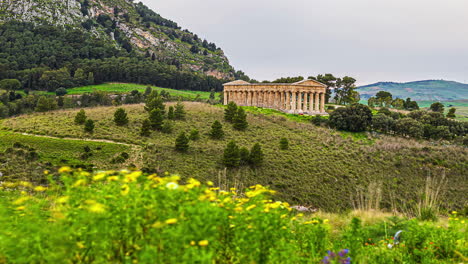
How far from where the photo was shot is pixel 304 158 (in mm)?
41750

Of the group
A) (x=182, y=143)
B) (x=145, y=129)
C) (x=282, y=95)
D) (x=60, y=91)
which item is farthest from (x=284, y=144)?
(x=60, y=91)

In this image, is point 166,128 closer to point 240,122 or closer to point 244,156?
point 240,122

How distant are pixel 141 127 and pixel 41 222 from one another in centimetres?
4020

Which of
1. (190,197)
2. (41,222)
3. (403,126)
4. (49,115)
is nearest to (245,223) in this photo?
(190,197)

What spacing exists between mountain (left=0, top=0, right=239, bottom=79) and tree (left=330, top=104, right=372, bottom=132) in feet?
299

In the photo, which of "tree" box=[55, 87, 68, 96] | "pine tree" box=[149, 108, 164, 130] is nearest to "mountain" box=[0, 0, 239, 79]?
"tree" box=[55, 87, 68, 96]

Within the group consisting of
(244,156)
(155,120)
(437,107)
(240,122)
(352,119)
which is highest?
(437,107)

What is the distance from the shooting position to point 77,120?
43312 mm

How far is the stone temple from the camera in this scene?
220 ft

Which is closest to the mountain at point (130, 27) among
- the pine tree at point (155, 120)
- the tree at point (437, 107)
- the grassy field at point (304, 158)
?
the grassy field at point (304, 158)

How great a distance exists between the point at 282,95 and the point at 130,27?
112 meters

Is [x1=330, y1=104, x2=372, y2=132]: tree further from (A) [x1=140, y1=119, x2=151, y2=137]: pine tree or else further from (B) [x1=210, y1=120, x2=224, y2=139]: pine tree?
(A) [x1=140, y1=119, x2=151, y2=137]: pine tree

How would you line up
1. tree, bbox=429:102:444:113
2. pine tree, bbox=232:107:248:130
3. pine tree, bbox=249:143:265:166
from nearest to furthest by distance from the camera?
pine tree, bbox=249:143:265:166
pine tree, bbox=232:107:248:130
tree, bbox=429:102:444:113

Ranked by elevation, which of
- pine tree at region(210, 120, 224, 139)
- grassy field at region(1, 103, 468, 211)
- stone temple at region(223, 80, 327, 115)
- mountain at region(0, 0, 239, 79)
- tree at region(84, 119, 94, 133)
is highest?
mountain at region(0, 0, 239, 79)
